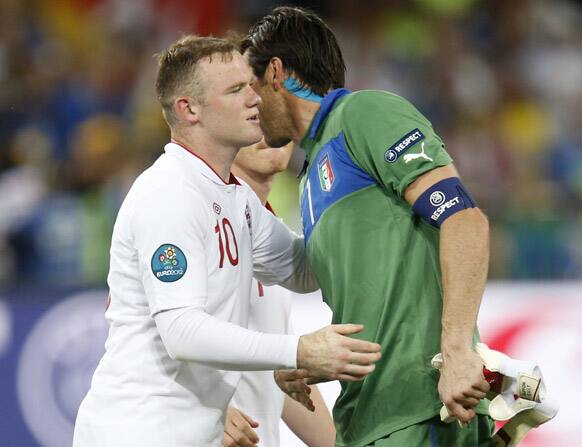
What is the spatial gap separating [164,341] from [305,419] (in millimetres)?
1697

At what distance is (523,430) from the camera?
3.25 m

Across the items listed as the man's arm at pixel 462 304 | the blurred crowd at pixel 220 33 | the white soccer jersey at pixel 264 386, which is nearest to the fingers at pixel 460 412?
the man's arm at pixel 462 304

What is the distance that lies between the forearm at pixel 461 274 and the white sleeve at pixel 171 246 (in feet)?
2.35

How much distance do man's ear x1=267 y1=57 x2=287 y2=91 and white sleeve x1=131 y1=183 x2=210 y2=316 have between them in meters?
0.69

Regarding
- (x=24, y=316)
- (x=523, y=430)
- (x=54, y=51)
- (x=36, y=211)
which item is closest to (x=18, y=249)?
(x=36, y=211)

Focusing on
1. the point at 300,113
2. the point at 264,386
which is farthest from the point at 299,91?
the point at 264,386

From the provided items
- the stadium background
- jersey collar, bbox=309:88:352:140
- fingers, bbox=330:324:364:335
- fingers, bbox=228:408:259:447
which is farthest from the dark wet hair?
the stadium background

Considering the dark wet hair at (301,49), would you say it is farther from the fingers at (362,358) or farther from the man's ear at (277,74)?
the fingers at (362,358)

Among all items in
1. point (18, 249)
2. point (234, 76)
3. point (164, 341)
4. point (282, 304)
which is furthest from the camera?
point (18, 249)

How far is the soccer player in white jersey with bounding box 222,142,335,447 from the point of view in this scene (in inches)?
150

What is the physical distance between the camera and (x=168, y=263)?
3.21 meters

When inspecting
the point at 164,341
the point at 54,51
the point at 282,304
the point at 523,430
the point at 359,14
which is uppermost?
the point at 359,14

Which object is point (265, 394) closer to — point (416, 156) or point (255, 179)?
point (255, 179)

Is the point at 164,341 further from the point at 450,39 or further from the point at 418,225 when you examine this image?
the point at 450,39
